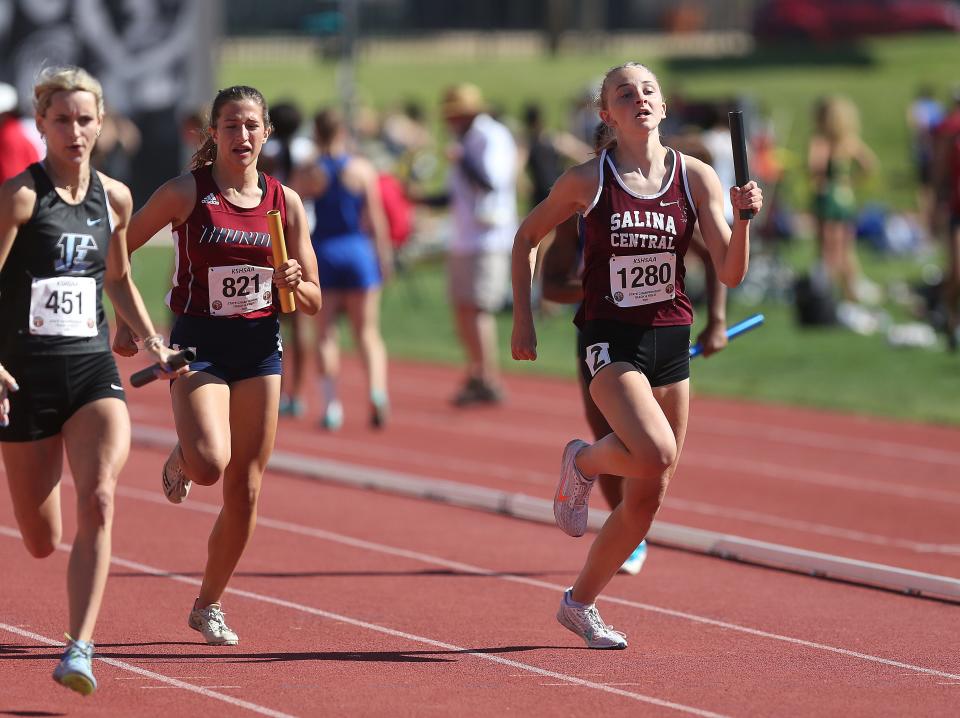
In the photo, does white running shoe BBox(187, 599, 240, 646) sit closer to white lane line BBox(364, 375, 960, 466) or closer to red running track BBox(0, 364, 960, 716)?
red running track BBox(0, 364, 960, 716)

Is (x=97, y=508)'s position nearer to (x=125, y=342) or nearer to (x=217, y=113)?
(x=125, y=342)

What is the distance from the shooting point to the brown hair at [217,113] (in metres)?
6.49

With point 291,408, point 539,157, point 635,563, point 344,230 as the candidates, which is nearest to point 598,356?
point 635,563

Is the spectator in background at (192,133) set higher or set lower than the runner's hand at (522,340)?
higher

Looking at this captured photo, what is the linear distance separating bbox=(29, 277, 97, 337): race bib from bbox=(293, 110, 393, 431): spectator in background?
6.68 m

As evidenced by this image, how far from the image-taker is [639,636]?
23.1ft

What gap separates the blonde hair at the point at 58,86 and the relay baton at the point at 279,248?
691 millimetres

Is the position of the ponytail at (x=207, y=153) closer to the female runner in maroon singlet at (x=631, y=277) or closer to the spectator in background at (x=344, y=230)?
the female runner in maroon singlet at (x=631, y=277)

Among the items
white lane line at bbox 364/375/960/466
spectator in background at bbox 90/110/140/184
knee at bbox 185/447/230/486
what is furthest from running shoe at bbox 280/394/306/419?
knee at bbox 185/447/230/486

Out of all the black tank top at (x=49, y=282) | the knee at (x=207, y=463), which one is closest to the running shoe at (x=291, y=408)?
the knee at (x=207, y=463)

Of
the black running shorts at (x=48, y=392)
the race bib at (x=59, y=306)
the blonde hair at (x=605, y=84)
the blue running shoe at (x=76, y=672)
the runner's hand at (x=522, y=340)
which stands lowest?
the blue running shoe at (x=76, y=672)

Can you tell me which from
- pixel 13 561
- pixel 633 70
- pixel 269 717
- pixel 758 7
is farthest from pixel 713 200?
pixel 758 7

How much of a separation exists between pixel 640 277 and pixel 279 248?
1341mm

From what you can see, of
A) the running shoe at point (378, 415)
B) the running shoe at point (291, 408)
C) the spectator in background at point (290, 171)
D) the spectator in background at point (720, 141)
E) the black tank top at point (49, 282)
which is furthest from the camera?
the spectator in background at point (720, 141)
